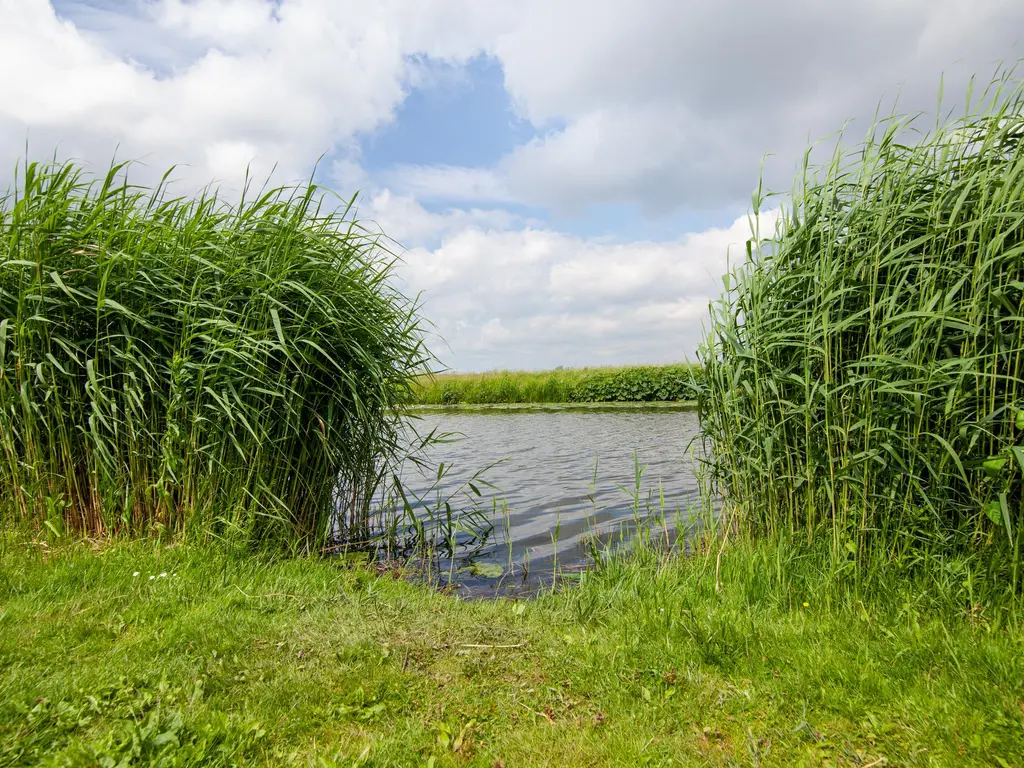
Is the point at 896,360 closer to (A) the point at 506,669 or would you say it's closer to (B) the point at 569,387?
(A) the point at 506,669

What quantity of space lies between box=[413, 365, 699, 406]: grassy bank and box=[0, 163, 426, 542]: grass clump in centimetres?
1910

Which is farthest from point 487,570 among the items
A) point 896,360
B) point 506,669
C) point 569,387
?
point 569,387

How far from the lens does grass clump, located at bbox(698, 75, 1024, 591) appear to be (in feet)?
11.5

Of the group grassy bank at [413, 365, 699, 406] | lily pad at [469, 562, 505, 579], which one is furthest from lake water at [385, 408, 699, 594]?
grassy bank at [413, 365, 699, 406]

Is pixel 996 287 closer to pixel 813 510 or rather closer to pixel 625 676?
pixel 813 510

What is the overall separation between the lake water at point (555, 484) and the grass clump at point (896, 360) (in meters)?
1.00

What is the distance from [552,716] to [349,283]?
368cm

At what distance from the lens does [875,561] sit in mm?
3707

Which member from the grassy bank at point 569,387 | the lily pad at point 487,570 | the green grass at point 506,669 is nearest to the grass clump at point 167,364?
the green grass at point 506,669

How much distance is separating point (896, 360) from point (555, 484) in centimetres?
640

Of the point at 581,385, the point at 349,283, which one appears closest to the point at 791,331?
the point at 349,283

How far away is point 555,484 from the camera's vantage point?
959 centimetres

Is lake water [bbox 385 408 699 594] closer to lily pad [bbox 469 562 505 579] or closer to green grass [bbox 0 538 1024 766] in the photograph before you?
lily pad [bbox 469 562 505 579]

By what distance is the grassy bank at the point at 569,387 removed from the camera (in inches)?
966
